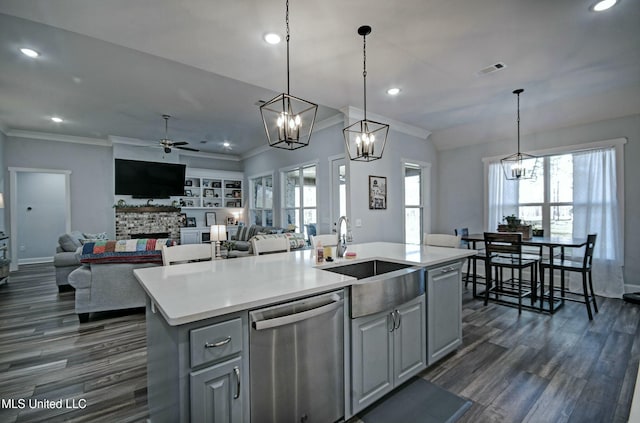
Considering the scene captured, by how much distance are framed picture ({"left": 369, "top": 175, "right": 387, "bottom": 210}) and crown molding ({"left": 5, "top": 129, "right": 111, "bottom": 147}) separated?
256 inches

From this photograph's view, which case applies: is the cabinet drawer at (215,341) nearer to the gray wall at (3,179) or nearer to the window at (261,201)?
the window at (261,201)

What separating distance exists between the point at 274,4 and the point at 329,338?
7.70 ft

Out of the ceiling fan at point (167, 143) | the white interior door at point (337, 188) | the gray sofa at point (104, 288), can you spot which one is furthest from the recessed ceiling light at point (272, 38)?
the ceiling fan at point (167, 143)

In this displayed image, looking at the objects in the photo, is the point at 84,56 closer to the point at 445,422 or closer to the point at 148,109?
the point at 148,109

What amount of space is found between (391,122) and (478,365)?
153 inches

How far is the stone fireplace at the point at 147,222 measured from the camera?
6.92 meters

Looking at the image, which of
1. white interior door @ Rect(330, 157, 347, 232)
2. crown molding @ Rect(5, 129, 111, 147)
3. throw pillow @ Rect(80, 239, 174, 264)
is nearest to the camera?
throw pillow @ Rect(80, 239, 174, 264)

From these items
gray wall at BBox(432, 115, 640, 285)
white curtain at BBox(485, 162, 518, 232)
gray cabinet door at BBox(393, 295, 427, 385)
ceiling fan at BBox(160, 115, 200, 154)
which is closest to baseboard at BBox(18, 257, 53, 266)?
ceiling fan at BBox(160, 115, 200, 154)

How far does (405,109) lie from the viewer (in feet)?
14.9

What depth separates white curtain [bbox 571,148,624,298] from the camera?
420 cm

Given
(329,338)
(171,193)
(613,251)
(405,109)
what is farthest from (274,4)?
(171,193)

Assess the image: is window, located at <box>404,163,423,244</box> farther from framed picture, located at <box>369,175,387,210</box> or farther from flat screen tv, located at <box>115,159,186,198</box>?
flat screen tv, located at <box>115,159,186,198</box>

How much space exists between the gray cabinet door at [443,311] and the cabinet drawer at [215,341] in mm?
1601

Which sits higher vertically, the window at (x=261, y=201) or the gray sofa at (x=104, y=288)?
the window at (x=261, y=201)
